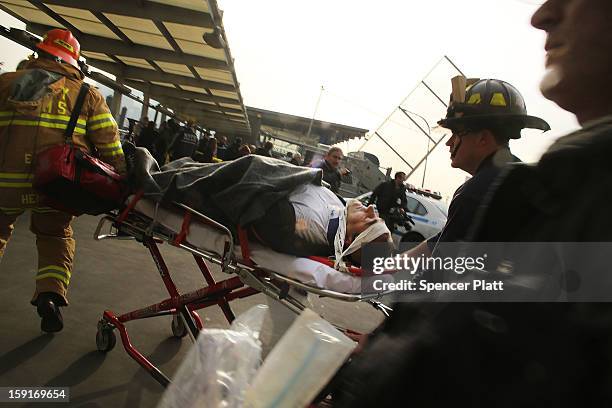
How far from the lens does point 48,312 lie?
265 centimetres

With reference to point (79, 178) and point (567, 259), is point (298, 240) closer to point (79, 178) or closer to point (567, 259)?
point (79, 178)

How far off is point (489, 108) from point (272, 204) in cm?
125

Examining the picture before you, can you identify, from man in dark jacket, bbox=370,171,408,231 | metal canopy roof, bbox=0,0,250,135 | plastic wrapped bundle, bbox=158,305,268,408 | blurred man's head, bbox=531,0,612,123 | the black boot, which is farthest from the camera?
man in dark jacket, bbox=370,171,408,231

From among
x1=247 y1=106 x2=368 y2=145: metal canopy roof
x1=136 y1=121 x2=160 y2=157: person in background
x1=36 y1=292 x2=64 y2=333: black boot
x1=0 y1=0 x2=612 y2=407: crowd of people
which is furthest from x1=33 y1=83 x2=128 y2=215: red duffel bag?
x1=247 y1=106 x2=368 y2=145: metal canopy roof

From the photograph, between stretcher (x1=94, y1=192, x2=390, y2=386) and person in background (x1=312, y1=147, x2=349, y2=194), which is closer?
stretcher (x1=94, y1=192, x2=390, y2=386)

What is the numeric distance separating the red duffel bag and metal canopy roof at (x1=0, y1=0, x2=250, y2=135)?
4.66 meters

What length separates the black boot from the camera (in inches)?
104

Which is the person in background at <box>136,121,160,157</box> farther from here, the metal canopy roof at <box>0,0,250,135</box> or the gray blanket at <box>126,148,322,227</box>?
the gray blanket at <box>126,148,322,227</box>

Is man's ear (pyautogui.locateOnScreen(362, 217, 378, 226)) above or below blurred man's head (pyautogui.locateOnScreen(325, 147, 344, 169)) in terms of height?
below

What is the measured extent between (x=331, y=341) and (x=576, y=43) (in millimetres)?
802

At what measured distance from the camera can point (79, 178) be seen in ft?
7.70

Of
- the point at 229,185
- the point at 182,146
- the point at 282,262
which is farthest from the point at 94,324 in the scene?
the point at 182,146

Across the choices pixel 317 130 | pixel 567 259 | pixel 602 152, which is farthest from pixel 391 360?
pixel 317 130

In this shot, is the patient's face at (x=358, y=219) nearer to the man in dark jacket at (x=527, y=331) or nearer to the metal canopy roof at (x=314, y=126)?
the man in dark jacket at (x=527, y=331)
